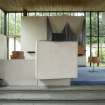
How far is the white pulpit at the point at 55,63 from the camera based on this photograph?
35.4 ft

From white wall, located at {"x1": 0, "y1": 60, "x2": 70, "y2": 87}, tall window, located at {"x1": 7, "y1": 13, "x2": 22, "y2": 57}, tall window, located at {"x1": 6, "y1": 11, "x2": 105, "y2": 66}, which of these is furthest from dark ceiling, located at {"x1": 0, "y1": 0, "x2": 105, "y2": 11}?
white wall, located at {"x1": 0, "y1": 60, "x2": 70, "y2": 87}

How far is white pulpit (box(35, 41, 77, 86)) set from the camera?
1078 centimetres

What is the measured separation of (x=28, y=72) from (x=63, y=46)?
1550 mm

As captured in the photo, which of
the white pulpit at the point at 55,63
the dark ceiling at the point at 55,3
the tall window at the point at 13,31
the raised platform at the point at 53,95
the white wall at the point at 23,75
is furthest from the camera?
the tall window at the point at 13,31

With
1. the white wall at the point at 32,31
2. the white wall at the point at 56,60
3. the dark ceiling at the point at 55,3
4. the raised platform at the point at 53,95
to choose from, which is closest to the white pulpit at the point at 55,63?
the white wall at the point at 56,60

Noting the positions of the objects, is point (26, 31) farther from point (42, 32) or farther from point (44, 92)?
point (44, 92)

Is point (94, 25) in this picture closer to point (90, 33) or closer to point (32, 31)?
point (90, 33)

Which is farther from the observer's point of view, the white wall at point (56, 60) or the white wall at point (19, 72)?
the white wall at point (19, 72)

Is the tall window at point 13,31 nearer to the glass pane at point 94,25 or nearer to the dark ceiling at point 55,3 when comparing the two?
the dark ceiling at point 55,3

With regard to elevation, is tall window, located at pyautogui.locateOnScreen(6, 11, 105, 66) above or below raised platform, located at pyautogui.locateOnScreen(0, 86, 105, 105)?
above

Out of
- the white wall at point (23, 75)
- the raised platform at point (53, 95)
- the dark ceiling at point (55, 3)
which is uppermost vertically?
the dark ceiling at point (55, 3)

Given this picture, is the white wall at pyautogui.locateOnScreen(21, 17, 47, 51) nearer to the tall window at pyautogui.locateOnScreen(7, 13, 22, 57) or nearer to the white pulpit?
the tall window at pyautogui.locateOnScreen(7, 13, 22, 57)

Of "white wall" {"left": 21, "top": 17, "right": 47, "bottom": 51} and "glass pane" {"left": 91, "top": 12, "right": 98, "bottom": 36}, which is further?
"glass pane" {"left": 91, "top": 12, "right": 98, "bottom": 36}

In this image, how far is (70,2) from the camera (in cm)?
1664
